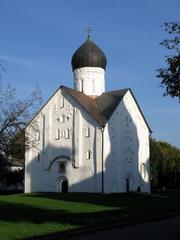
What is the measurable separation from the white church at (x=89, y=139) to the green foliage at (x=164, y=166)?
16.5 meters

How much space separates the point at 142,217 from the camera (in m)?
20.9

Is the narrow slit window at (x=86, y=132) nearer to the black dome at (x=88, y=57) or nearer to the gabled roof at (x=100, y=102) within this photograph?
the gabled roof at (x=100, y=102)

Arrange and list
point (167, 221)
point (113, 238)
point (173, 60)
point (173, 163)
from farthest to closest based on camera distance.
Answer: point (173, 163) < point (167, 221) < point (173, 60) < point (113, 238)

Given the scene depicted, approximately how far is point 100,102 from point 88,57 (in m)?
5.76

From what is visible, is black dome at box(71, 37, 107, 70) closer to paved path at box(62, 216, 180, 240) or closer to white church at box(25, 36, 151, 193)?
white church at box(25, 36, 151, 193)

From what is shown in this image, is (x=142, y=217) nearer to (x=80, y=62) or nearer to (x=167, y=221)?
(x=167, y=221)

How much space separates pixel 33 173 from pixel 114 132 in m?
11.1

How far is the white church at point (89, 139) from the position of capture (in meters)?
54.3

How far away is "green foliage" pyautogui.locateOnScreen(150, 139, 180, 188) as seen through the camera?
77.9 meters

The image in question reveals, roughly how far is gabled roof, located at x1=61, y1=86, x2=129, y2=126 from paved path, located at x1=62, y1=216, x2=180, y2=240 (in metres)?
36.0

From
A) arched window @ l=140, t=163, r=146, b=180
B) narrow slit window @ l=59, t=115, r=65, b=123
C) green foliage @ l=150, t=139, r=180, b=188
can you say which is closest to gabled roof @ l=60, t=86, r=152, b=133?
narrow slit window @ l=59, t=115, r=65, b=123

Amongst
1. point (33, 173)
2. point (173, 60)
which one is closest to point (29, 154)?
point (33, 173)

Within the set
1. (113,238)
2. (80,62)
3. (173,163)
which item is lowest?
(113,238)

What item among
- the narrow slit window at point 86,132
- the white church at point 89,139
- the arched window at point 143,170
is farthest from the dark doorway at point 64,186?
the arched window at point 143,170
